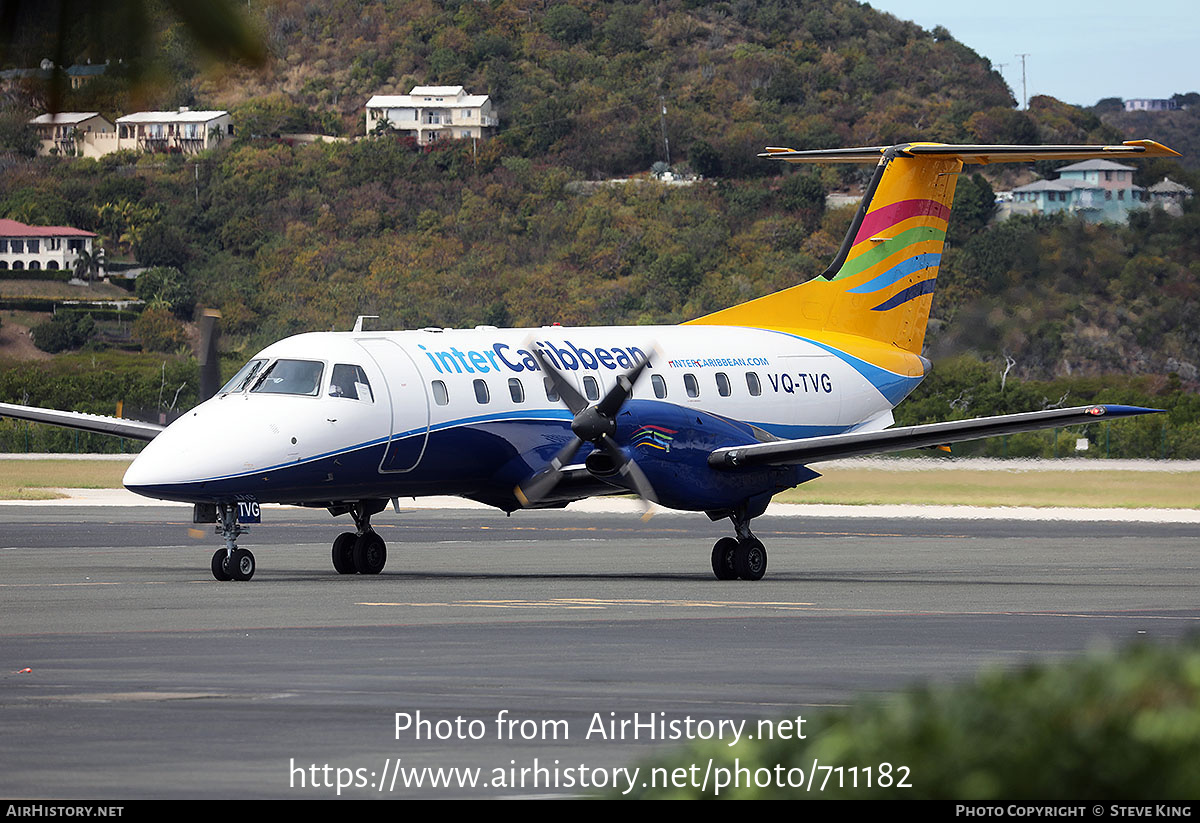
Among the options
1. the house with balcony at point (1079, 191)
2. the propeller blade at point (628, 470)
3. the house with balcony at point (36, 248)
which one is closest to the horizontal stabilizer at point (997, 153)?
the propeller blade at point (628, 470)

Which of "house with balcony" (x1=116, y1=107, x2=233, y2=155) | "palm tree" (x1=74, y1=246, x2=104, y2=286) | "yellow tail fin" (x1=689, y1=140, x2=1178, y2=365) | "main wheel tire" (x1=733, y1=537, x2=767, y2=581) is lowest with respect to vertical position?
"main wheel tire" (x1=733, y1=537, x2=767, y2=581)

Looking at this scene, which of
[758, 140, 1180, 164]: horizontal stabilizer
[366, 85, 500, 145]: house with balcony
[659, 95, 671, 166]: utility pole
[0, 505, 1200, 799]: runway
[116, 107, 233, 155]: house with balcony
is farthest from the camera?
[366, 85, 500, 145]: house with balcony

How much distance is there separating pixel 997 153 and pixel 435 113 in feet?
366

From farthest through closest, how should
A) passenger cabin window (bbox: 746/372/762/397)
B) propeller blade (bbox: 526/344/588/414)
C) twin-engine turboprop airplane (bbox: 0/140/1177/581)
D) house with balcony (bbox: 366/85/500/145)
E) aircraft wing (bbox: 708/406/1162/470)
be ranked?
house with balcony (bbox: 366/85/500/145), passenger cabin window (bbox: 746/372/762/397), propeller blade (bbox: 526/344/588/414), aircraft wing (bbox: 708/406/1162/470), twin-engine turboprop airplane (bbox: 0/140/1177/581)

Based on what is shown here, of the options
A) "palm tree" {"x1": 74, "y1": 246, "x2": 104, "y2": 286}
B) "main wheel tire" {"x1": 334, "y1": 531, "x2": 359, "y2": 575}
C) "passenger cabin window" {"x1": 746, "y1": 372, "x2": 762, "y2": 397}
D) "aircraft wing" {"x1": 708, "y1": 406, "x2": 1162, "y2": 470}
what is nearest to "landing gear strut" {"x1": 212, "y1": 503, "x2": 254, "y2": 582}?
"main wheel tire" {"x1": 334, "y1": 531, "x2": 359, "y2": 575}

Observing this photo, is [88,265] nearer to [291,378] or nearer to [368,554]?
[368,554]

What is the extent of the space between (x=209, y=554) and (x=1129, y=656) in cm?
2544

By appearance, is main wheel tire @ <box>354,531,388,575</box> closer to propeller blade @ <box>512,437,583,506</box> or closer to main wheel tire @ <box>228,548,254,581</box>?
main wheel tire @ <box>228,548,254,581</box>

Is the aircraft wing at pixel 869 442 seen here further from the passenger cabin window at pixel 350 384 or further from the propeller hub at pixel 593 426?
the passenger cabin window at pixel 350 384

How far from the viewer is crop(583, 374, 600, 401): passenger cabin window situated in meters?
25.0

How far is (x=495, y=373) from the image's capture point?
80.3 ft

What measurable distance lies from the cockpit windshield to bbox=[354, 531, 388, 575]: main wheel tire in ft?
9.49

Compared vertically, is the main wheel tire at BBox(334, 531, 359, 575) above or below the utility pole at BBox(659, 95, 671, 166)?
below

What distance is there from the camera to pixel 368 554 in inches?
972
